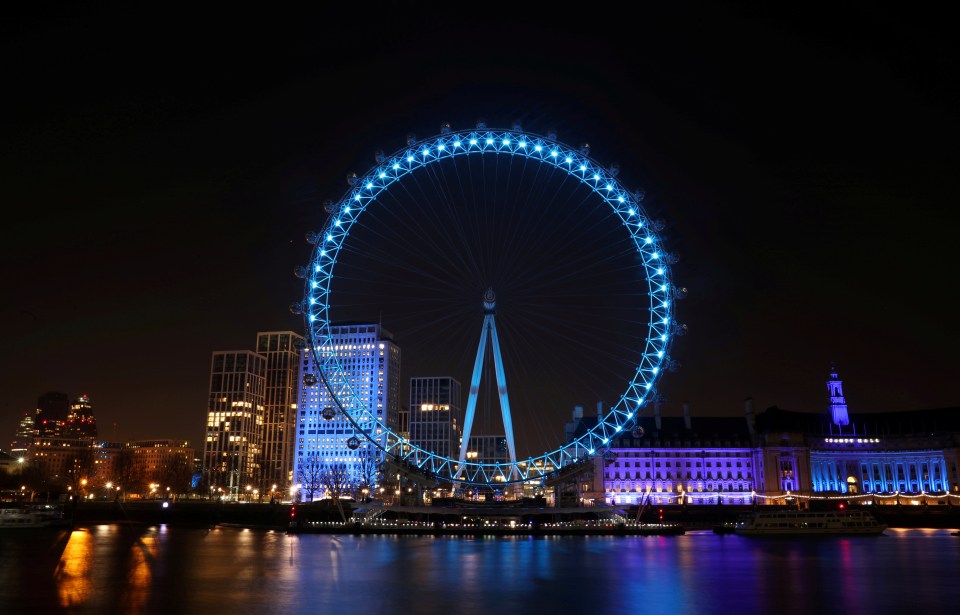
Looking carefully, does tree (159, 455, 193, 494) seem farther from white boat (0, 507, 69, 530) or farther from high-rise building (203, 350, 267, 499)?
white boat (0, 507, 69, 530)

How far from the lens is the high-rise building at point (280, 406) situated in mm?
180125

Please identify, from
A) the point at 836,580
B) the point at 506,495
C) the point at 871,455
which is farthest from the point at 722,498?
the point at 836,580

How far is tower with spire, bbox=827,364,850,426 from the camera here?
398 feet

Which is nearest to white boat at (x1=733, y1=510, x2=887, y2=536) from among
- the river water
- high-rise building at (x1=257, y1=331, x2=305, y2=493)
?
the river water

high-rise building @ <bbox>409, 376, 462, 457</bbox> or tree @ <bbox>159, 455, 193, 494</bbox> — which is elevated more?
high-rise building @ <bbox>409, 376, 462, 457</bbox>

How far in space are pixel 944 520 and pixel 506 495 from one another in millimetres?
49879

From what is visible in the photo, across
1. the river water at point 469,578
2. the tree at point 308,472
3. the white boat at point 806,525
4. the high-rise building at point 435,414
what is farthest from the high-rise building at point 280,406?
the river water at point 469,578

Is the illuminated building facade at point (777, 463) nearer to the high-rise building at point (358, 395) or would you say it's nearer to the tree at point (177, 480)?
the high-rise building at point (358, 395)

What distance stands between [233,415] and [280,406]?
38.0 ft

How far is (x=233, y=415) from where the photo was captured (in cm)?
17538

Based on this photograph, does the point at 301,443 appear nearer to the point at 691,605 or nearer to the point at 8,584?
the point at 8,584

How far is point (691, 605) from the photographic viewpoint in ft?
78.3

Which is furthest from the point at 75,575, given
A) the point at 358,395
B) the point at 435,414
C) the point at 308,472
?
the point at 435,414

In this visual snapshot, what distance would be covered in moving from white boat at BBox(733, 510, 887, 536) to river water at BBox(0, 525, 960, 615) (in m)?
15.4
